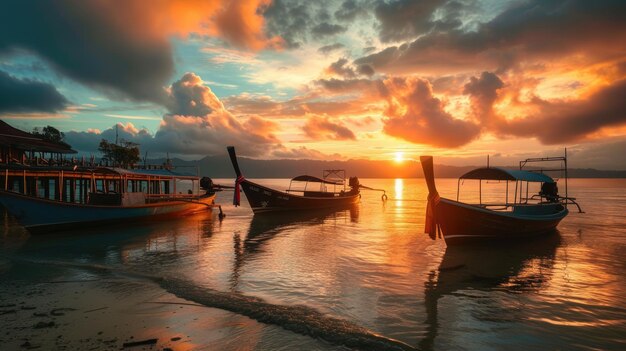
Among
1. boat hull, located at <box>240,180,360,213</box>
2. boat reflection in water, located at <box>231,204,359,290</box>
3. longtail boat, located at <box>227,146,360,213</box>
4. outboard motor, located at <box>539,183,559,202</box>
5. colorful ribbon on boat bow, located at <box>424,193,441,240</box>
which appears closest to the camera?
boat reflection in water, located at <box>231,204,359,290</box>

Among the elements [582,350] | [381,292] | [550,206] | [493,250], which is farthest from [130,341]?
[550,206]

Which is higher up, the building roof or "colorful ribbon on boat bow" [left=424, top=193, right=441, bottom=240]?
the building roof

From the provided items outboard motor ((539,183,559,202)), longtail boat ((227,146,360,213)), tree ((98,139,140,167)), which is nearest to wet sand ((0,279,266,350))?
longtail boat ((227,146,360,213))

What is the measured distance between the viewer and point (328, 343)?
6.18 metres

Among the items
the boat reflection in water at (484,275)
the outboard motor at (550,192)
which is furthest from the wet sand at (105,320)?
the outboard motor at (550,192)

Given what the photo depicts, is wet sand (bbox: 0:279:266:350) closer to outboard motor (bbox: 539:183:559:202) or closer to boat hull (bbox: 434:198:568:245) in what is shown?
boat hull (bbox: 434:198:568:245)

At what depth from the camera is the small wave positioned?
20.5ft

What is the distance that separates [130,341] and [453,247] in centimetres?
1325

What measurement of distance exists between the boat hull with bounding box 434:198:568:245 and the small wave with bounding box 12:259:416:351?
27.2 ft

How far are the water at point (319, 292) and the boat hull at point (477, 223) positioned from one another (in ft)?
1.89

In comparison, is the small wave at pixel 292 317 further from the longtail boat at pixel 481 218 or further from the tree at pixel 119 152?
the tree at pixel 119 152

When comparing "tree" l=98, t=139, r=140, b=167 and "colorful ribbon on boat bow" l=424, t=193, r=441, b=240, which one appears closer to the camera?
"colorful ribbon on boat bow" l=424, t=193, r=441, b=240

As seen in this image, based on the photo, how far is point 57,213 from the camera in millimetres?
17828

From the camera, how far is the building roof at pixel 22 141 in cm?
2827
